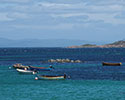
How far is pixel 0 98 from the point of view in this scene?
58062mm

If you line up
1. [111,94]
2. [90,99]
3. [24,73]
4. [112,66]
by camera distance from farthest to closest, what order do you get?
[112,66] < [24,73] < [111,94] < [90,99]

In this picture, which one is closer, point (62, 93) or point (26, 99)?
point (26, 99)

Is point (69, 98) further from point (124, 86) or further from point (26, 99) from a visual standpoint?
point (124, 86)

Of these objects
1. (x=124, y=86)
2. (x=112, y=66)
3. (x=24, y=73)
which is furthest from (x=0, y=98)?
(x=112, y=66)

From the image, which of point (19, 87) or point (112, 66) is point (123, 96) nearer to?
point (19, 87)

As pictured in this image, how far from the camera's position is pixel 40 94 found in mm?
61656

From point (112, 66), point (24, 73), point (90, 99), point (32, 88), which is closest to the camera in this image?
point (90, 99)

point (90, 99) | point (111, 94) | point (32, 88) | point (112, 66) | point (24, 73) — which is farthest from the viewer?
point (112, 66)

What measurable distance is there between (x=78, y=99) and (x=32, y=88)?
550 inches

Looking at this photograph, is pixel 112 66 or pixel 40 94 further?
pixel 112 66

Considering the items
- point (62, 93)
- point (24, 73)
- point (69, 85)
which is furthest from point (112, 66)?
point (62, 93)

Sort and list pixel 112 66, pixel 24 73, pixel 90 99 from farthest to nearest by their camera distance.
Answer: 1. pixel 112 66
2. pixel 24 73
3. pixel 90 99

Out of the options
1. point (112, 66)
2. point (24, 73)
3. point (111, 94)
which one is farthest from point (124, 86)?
point (112, 66)

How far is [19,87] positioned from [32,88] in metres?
2.98
